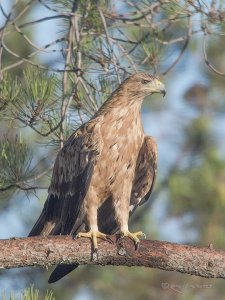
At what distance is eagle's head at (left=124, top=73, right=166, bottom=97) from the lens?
642 centimetres

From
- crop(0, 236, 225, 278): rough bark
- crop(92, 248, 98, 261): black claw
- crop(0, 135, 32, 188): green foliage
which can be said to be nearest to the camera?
crop(0, 236, 225, 278): rough bark

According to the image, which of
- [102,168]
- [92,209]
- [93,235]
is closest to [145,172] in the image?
[102,168]

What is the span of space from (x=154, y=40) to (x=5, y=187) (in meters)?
1.46

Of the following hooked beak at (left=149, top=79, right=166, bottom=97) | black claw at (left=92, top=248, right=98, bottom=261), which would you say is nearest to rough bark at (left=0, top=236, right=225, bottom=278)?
black claw at (left=92, top=248, right=98, bottom=261)

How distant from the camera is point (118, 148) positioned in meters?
6.27

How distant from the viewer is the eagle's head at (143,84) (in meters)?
6.42

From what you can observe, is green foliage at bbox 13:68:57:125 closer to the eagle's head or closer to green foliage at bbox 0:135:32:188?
green foliage at bbox 0:135:32:188

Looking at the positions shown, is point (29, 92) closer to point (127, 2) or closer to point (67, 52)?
point (67, 52)

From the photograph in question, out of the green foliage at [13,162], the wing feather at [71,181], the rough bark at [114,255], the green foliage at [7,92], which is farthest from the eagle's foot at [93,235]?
the green foliage at [7,92]

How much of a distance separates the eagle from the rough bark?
69cm

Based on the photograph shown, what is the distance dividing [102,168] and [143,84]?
0.63 meters

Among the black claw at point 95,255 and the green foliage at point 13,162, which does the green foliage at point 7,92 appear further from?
the black claw at point 95,255

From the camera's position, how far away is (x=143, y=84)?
6.45m

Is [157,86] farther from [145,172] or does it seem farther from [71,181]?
[71,181]
